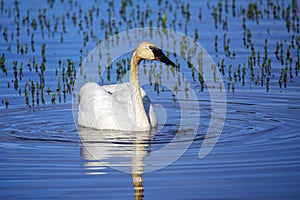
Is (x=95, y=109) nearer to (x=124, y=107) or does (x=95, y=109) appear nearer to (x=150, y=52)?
(x=124, y=107)

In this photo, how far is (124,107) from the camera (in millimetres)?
12961

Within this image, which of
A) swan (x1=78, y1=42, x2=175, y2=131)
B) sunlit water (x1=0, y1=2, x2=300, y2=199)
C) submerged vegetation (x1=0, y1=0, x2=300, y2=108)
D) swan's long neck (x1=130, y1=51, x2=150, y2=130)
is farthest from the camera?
submerged vegetation (x1=0, y1=0, x2=300, y2=108)

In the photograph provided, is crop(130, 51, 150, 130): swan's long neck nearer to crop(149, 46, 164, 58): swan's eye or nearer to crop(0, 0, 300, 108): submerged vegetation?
crop(149, 46, 164, 58): swan's eye

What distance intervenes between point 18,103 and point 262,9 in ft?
36.0

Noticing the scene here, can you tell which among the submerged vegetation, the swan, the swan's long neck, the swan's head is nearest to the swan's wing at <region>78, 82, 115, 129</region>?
the swan

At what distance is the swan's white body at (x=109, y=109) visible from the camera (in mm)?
12562

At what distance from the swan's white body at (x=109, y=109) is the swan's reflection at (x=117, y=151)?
0.49 ft

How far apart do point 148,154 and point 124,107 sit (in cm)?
217

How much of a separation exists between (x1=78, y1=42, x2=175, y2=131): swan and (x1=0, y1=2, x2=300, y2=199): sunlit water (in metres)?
0.22

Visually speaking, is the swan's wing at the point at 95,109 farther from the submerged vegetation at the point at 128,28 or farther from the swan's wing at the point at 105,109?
the submerged vegetation at the point at 128,28

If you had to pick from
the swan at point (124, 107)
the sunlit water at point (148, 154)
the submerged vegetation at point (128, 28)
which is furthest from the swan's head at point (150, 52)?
the submerged vegetation at point (128, 28)

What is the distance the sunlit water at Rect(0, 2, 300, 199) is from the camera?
920 centimetres

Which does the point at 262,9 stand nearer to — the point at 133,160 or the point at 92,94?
the point at 92,94

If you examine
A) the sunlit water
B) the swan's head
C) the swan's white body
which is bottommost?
the sunlit water
